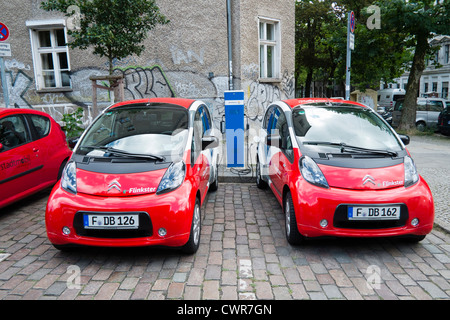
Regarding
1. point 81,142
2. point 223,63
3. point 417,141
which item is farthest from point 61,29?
point 417,141

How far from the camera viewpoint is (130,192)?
343 cm

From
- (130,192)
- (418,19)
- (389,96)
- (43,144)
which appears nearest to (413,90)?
(418,19)

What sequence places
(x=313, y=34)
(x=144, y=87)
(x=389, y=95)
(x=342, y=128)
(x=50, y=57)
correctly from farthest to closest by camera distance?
(x=389, y=95), (x=313, y=34), (x=50, y=57), (x=144, y=87), (x=342, y=128)

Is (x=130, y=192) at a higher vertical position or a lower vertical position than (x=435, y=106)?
lower

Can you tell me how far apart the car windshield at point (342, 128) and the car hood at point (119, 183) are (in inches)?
73.3

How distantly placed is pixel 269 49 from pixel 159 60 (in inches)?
155

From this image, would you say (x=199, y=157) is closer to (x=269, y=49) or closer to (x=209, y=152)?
(x=209, y=152)

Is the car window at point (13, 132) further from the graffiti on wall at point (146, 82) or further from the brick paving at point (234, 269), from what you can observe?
the graffiti on wall at point (146, 82)

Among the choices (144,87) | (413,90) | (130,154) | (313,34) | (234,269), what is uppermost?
(313,34)

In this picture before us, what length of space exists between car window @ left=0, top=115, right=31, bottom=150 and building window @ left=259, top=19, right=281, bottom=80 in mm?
8470

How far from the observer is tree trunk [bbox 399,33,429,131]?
1496 centimetres

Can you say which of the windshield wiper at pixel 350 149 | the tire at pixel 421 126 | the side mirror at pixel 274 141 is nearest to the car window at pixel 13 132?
the side mirror at pixel 274 141

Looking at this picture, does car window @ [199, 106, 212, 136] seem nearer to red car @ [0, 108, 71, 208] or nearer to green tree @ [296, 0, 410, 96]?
red car @ [0, 108, 71, 208]

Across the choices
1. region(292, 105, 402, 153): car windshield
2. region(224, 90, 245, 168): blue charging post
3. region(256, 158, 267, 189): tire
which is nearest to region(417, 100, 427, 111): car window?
region(224, 90, 245, 168): blue charging post
